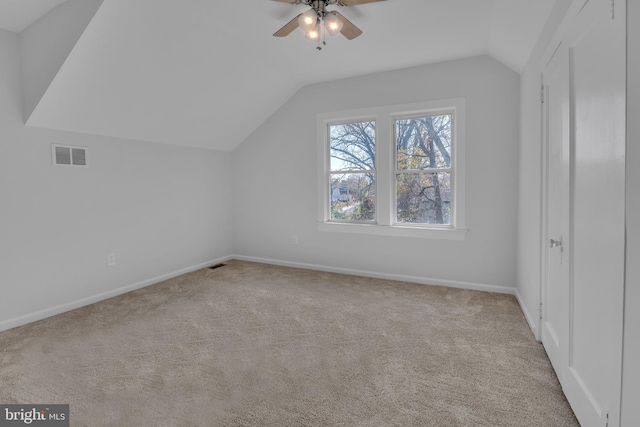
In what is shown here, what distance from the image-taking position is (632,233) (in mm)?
1113

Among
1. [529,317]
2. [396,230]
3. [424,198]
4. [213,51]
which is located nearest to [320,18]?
[213,51]

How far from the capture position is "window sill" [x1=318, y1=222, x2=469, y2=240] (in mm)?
3791

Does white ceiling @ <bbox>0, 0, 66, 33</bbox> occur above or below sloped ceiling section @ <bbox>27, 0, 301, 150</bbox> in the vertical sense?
above

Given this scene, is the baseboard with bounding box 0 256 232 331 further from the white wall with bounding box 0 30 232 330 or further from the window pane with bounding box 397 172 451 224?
the window pane with bounding box 397 172 451 224

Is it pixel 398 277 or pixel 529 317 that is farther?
pixel 398 277

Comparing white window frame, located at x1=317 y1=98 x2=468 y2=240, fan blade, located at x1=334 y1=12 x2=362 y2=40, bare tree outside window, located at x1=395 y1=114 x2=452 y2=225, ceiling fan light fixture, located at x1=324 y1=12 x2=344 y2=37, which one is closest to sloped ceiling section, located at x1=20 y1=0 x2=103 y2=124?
ceiling fan light fixture, located at x1=324 y1=12 x2=344 y2=37

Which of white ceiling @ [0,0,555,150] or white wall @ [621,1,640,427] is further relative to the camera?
white ceiling @ [0,0,555,150]

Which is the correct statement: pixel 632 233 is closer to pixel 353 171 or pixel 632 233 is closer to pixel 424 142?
pixel 424 142

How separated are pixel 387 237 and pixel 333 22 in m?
2.56

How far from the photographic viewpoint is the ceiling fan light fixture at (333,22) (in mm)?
2332

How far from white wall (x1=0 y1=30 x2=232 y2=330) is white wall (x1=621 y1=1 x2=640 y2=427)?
13.2ft

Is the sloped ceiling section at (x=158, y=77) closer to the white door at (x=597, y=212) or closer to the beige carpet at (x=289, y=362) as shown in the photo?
the beige carpet at (x=289, y=362)

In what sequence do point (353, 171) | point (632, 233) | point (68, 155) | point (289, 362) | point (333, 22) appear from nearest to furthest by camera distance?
point (632, 233) → point (289, 362) → point (333, 22) → point (68, 155) → point (353, 171)

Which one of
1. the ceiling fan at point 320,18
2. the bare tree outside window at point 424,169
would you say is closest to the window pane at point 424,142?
the bare tree outside window at point 424,169
